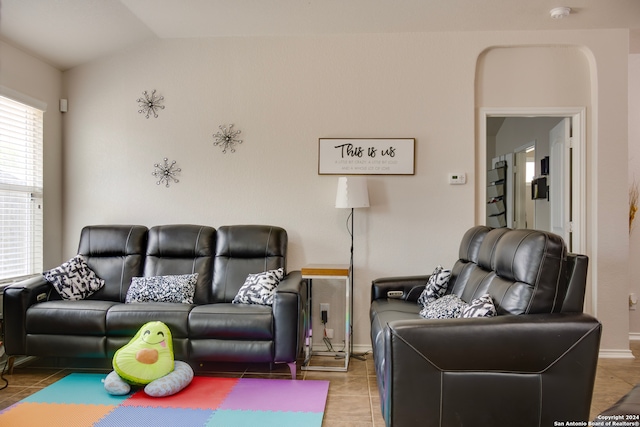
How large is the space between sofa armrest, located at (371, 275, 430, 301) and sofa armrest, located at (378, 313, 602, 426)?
1.34 meters

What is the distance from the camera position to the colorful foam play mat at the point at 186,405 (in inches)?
88.7

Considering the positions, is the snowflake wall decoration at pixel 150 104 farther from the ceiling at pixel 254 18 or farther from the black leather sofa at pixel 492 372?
the black leather sofa at pixel 492 372

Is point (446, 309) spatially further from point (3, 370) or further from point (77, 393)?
point (3, 370)

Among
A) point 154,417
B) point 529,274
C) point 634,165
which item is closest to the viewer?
point 529,274

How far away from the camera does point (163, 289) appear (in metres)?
3.15

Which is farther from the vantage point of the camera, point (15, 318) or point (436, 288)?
point (436, 288)

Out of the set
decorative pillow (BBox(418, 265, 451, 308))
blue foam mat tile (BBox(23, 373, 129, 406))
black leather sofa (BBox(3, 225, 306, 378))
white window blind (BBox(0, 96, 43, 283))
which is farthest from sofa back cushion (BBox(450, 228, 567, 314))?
white window blind (BBox(0, 96, 43, 283))

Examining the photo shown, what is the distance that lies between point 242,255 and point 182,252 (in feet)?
1.58

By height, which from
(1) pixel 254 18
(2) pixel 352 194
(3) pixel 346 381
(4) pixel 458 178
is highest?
(1) pixel 254 18

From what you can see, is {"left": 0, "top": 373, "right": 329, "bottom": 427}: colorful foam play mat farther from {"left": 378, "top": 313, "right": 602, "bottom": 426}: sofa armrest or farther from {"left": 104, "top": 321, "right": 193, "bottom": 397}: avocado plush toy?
{"left": 378, "top": 313, "right": 602, "bottom": 426}: sofa armrest

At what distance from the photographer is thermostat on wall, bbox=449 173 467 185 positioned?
136 inches

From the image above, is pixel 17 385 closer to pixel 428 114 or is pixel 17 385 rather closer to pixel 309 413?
pixel 309 413

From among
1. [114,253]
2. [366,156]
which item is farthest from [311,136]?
[114,253]

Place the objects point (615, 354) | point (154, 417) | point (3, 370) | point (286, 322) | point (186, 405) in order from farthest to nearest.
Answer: point (615, 354) < point (3, 370) < point (286, 322) < point (186, 405) < point (154, 417)
